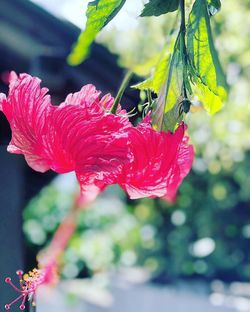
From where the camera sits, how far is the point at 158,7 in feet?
1.60

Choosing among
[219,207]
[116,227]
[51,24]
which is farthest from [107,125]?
[116,227]

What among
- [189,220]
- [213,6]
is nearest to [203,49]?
[213,6]

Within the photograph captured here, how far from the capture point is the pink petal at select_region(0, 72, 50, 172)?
474 mm

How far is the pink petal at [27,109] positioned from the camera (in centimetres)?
47

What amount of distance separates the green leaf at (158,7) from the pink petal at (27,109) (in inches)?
3.6

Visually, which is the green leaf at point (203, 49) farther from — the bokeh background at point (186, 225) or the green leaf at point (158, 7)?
the bokeh background at point (186, 225)

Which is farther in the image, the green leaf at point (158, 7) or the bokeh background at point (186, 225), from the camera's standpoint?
the bokeh background at point (186, 225)

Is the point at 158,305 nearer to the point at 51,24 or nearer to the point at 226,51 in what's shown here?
the point at 226,51

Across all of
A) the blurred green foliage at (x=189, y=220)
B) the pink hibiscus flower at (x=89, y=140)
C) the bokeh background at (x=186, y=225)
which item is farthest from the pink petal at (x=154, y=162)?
the blurred green foliage at (x=189, y=220)

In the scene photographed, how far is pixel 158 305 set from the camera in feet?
17.5

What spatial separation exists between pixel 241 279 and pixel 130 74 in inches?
202

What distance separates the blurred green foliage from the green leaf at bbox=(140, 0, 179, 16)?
3.85 metres

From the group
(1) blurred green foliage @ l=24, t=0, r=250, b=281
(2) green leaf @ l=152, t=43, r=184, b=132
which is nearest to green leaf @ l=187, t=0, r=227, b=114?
(2) green leaf @ l=152, t=43, r=184, b=132

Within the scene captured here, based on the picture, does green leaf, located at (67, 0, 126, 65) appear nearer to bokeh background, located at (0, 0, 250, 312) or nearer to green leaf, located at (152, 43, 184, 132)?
green leaf, located at (152, 43, 184, 132)
